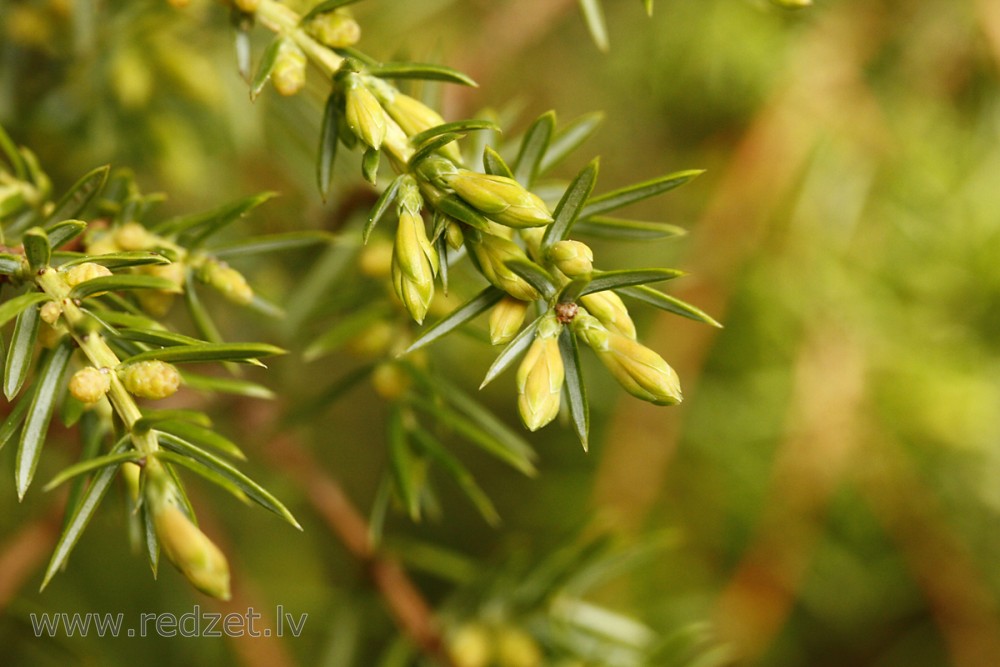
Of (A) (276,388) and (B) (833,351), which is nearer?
(A) (276,388)

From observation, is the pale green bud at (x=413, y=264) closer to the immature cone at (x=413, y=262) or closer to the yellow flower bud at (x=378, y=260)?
the immature cone at (x=413, y=262)

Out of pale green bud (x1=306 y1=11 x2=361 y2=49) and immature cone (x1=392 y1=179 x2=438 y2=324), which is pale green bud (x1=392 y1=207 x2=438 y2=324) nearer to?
immature cone (x1=392 y1=179 x2=438 y2=324)

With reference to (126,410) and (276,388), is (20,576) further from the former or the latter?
(126,410)

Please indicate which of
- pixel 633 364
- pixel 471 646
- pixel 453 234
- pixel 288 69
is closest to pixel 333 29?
pixel 288 69

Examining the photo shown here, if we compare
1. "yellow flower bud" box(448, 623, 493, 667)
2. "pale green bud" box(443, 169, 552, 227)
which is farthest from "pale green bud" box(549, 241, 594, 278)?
"yellow flower bud" box(448, 623, 493, 667)

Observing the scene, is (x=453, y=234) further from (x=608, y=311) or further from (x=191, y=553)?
(x=191, y=553)

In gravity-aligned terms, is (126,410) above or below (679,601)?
above

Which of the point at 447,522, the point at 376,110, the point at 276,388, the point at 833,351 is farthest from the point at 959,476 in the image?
the point at 376,110
